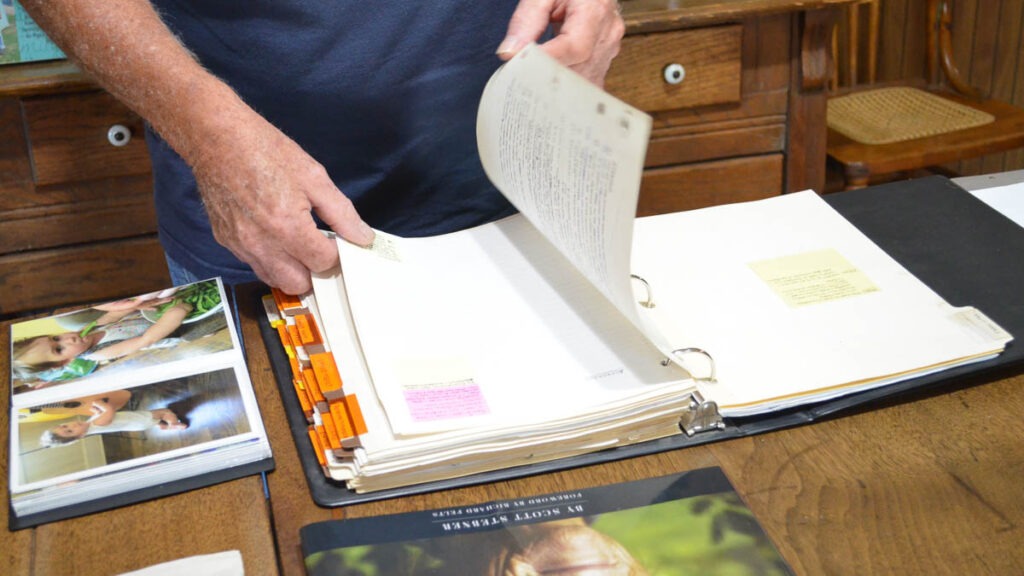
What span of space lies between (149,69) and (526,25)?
33 centimetres

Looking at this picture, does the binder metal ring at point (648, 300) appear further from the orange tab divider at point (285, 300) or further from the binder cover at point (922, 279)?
the orange tab divider at point (285, 300)

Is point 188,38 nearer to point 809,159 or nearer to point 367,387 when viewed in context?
point 367,387

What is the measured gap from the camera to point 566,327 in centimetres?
78

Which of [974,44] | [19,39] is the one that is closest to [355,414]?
[19,39]

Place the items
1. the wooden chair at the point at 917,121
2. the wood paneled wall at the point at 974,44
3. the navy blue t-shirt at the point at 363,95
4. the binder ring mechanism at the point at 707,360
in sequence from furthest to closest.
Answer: the wood paneled wall at the point at 974,44 < the wooden chair at the point at 917,121 < the navy blue t-shirt at the point at 363,95 < the binder ring mechanism at the point at 707,360

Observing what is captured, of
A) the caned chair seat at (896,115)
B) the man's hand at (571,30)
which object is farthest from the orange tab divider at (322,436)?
the caned chair seat at (896,115)

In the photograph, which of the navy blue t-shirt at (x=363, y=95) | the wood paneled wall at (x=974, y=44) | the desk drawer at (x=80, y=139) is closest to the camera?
the navy blue t-shirt at (x=363, y=95)

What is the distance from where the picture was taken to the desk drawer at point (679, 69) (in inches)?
73.0

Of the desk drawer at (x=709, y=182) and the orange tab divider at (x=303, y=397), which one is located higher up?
the orange tab divider at (x=303, y=397)

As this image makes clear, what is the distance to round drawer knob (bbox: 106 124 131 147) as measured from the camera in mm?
1757

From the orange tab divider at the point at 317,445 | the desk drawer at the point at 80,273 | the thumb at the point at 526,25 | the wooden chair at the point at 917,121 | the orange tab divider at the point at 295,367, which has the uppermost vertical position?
the thumb at the point at 526,25

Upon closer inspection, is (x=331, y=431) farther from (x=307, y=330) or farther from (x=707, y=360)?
(x=707, y=360)

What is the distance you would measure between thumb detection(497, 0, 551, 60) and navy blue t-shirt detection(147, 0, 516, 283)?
15 centimetres

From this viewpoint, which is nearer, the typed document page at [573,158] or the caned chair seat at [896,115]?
the typed document page at [573,158]
